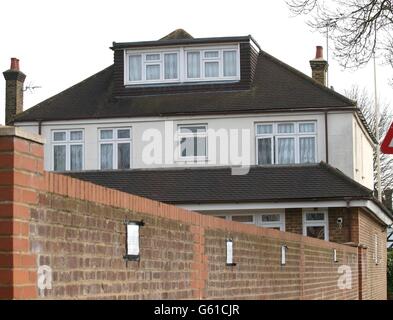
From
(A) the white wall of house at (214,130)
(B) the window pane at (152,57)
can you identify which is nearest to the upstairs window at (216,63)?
(B) the window pane at (152,57)

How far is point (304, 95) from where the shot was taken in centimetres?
3300

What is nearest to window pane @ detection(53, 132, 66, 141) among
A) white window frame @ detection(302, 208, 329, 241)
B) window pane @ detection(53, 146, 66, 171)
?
window pane @ detection(53, 146, 66, 171)

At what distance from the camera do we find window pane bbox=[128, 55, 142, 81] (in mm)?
34219

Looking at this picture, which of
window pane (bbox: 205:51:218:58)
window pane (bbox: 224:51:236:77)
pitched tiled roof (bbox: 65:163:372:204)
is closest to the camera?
pitched tiled roof (bbox: 65:163:372:204)

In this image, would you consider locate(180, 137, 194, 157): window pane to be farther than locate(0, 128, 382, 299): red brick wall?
Yes

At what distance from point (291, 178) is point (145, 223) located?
2279 centimetres

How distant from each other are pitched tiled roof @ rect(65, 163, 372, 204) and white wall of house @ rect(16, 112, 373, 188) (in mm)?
479

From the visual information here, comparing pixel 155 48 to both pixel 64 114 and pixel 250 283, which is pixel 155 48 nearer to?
pixel 64 114

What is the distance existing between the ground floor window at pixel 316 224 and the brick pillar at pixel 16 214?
24.9 m

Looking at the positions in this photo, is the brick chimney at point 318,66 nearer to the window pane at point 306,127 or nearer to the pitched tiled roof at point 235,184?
the window pane at point 306,127

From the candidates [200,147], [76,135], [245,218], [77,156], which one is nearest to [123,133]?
[76,135]

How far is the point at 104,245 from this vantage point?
25.3ft

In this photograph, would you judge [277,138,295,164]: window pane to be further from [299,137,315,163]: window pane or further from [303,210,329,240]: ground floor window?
[303,210,329,240]: ground floor window
